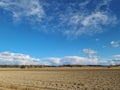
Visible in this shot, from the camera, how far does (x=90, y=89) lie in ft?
76.8

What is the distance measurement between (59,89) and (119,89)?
243 inches

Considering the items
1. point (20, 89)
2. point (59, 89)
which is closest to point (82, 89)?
point (59, 89)

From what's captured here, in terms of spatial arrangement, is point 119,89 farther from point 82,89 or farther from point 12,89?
point 12,89

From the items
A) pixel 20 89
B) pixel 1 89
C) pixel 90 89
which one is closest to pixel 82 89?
pixel 90 89

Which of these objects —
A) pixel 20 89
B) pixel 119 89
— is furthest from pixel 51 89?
pixel 119 89

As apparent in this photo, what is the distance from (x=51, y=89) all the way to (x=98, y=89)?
4.92m

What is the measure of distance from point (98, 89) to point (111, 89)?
4.36ft

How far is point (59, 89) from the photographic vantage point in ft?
77.7

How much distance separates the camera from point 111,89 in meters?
22.8

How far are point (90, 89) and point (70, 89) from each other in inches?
84.2

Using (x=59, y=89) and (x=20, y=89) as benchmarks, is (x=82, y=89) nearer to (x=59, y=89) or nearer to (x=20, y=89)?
(x=59, y=89)

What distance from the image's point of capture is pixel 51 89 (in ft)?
77.3

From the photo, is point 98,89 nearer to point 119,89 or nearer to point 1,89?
point 119,89

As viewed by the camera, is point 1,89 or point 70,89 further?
point 70,89
